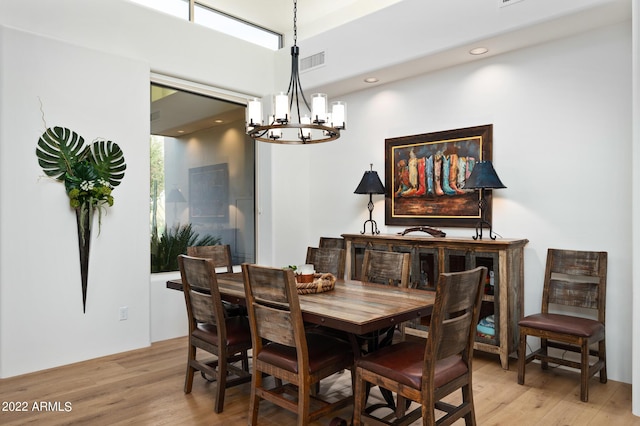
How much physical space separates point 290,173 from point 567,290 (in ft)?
11.2

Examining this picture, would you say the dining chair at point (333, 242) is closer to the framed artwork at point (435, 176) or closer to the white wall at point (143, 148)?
the framed artwork at point (435, 176)

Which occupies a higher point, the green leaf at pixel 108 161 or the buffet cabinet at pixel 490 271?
the green leaf at pixel 108 161

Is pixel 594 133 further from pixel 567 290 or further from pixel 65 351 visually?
pixel 65 351

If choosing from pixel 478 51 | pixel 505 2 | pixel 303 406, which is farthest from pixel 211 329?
pixel 505 2

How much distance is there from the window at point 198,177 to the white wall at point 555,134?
6.17 ft

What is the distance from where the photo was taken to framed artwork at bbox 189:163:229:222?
5.12 meters

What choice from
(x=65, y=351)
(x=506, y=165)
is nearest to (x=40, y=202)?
(x=65, y=351)

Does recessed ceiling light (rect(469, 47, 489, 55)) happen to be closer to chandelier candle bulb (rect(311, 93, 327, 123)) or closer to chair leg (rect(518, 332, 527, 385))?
chandelier candle bulb (rect(311, 93, 327, 123))

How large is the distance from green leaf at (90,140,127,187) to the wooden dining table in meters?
1.46

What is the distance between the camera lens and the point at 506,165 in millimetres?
4055

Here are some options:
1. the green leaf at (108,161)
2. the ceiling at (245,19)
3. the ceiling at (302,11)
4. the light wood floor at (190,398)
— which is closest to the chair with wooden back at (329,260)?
the light wood floor at (190,398)

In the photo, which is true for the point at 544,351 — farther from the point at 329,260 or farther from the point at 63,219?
→ the point at 63,219

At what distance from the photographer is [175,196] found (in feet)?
16.3

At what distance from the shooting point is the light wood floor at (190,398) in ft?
9.14
